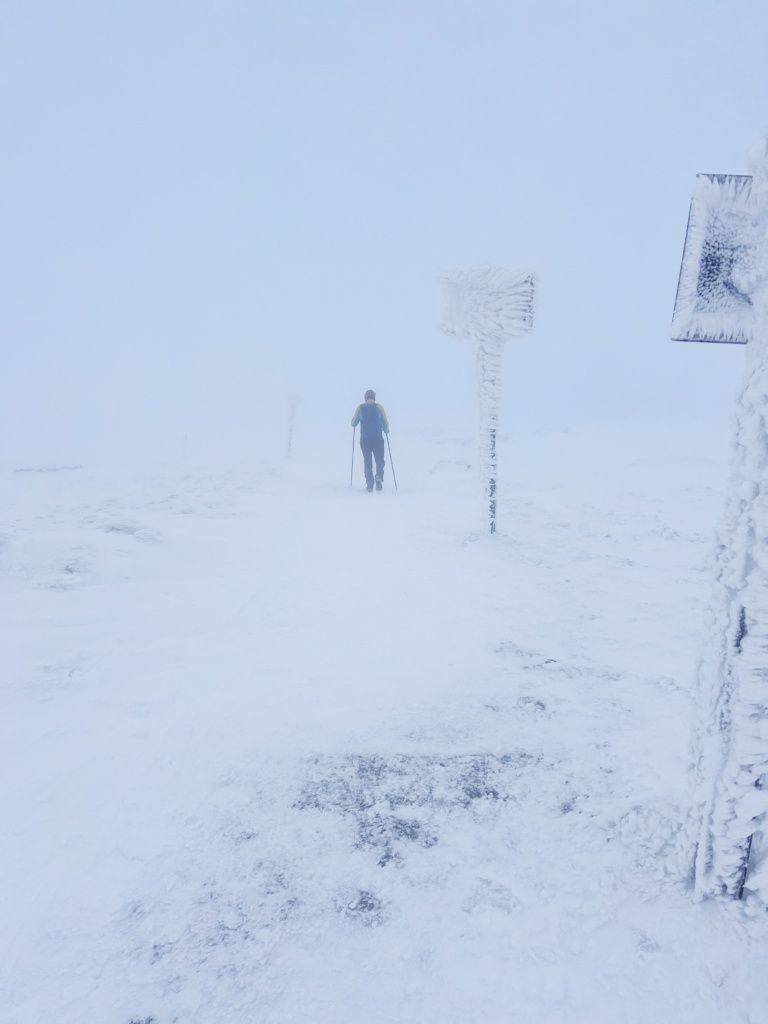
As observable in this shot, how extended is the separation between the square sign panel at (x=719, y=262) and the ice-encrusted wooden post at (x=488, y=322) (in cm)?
425

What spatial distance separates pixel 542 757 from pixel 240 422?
34796 mm

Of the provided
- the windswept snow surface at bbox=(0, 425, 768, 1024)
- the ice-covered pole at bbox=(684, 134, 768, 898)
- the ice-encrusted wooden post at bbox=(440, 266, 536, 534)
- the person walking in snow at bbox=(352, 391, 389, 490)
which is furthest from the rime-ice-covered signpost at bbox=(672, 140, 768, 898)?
the person walking in snow at bbox=(352, 391, 389, 490)

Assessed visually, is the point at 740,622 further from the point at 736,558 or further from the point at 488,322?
the point at 488,322

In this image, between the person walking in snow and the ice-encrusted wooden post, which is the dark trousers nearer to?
the person walking in snow

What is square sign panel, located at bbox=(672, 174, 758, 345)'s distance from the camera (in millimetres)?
1409

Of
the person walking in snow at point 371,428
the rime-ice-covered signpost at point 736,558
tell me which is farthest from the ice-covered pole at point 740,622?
the person walking in snow at point 371,428

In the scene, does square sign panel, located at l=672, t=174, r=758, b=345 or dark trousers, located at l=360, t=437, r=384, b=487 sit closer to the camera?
square sign panel, located at l=672, t=174, r=758, b=345

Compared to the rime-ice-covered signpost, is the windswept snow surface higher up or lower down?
lower down

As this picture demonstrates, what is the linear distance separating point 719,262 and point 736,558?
80 cm

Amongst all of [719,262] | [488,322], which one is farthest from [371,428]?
[719,262]

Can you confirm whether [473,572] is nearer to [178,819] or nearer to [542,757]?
[542,757]

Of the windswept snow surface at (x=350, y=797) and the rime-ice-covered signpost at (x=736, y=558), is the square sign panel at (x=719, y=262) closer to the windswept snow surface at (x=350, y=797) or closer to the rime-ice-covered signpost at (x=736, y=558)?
the rime-ice-covered signpost at (x=736, y=558)

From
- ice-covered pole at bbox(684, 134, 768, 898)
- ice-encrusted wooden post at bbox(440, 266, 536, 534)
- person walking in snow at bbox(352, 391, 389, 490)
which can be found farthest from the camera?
person walking in snow at bbox(352, 391, 389, 490)

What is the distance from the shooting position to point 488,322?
5680mm
